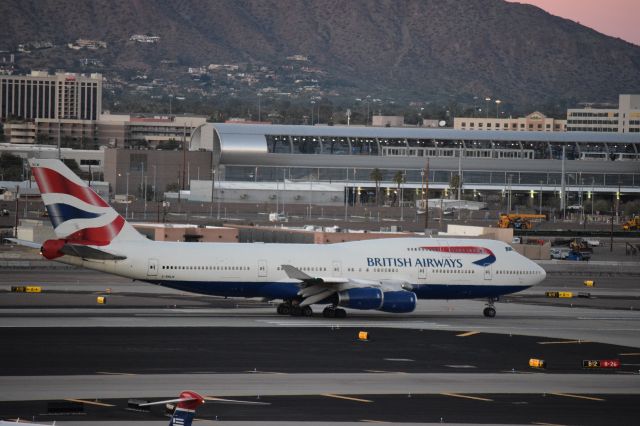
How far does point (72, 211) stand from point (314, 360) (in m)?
16.4

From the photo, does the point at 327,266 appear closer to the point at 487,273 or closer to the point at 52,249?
the point at 487,273

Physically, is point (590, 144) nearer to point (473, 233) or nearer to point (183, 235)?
point (473, 233)

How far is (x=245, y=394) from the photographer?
124 feet

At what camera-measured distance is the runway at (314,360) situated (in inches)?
1420

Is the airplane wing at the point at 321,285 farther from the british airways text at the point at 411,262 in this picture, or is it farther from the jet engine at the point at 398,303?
the jet engine at the point at 398,303

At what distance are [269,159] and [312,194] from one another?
19.9m

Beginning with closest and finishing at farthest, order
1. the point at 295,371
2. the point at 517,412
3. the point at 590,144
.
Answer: the point at 517,412 → the point at 295,371 → the point at 590,144

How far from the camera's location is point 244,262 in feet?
186

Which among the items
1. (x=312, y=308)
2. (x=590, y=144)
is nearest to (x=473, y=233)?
(x=312, y=308)

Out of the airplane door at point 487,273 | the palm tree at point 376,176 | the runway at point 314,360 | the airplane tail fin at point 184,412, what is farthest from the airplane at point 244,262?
the palm tree at point 376,176

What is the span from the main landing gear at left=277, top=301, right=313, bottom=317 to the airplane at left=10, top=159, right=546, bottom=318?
4 cm

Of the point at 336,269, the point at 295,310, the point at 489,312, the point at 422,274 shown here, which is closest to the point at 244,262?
the point at 295,310

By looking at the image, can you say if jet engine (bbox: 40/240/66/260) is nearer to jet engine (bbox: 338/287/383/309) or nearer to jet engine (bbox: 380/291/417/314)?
jet engine (bbox: 338/287/383/309)

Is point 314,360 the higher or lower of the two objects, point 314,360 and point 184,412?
the lower
